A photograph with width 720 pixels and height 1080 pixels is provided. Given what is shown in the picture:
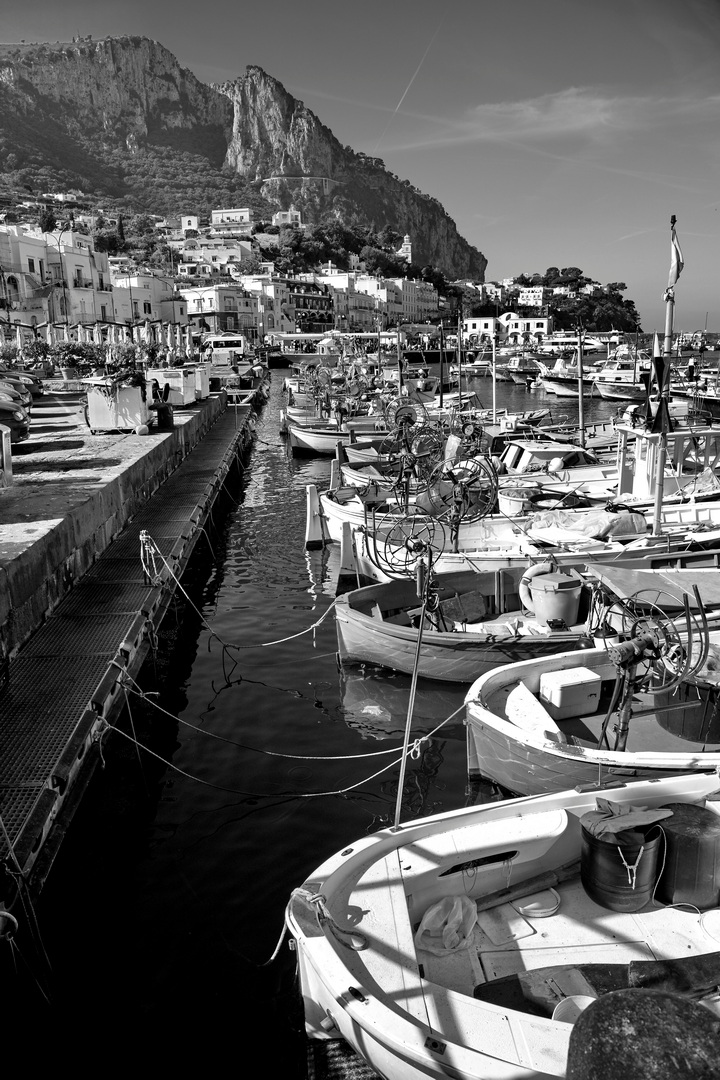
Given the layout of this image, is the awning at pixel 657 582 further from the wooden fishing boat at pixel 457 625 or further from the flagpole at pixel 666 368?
the flagpole at pixel 666 368

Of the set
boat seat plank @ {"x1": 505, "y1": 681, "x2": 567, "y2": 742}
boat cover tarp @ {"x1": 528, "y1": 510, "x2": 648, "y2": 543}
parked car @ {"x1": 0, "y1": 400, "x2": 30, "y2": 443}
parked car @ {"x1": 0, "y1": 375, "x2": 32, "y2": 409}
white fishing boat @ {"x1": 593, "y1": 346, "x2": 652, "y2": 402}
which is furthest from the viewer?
white fishing boat @ {"x1": 593, "y1": 346, "x2": 652, "y2": 402}

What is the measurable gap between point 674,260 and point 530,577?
676 centimetres

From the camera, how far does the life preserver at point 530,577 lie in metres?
12.6

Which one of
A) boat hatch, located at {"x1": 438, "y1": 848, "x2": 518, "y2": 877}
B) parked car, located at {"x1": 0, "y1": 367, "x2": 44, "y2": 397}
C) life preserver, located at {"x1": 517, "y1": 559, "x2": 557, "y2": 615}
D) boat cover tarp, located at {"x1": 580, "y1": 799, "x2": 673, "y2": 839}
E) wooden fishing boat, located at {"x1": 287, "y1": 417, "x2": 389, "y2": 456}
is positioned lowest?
boat hatch, located at {"x1": 438, "y1": 848, "x2": 518, "y2": 877}

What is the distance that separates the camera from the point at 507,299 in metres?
188

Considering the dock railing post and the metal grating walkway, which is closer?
the metal grating walkway

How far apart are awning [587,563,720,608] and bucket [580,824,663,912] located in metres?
4.46

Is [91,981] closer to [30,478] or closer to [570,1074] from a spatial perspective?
[570,1074]

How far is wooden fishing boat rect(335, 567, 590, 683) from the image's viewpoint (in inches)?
449

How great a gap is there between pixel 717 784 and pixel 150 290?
344ft

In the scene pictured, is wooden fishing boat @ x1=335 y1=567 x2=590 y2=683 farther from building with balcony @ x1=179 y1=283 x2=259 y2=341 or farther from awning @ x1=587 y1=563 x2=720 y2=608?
building with balcony @ x1=179 y1=283 x2=259 y2=341

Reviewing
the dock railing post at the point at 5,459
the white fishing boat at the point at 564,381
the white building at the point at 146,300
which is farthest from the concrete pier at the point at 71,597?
the white building at the point at 146,300

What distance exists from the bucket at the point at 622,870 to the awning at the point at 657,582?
14.6ft

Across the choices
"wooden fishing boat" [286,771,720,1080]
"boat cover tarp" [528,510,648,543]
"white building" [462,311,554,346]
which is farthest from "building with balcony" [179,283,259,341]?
"wooden fishing boat" [286,771,720,1080]
